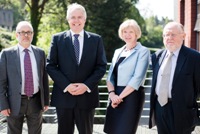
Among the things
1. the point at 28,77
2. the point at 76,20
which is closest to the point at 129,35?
the point at 76,20

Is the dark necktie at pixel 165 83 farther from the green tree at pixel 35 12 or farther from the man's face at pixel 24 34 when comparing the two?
the green tree at pixel 35 12

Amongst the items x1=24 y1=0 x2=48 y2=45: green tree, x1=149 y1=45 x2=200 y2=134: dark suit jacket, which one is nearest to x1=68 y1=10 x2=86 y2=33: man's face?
Answer: x1=149 y1=45 x2=200 y2=134: dark suit jacket

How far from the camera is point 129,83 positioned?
14.0 ft

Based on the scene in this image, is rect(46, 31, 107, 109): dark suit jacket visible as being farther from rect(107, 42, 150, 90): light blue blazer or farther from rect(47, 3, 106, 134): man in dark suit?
rect(107, 42, 150, 90): light blue blazer

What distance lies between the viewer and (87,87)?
4281mm

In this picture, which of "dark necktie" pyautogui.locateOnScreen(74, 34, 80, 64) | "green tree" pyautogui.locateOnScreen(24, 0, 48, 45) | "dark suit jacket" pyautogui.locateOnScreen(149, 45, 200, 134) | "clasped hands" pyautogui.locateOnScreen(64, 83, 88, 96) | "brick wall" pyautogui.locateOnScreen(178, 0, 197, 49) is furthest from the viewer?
"green tree" pyautogui.locateOnScreen(24, 0, 48, 45)

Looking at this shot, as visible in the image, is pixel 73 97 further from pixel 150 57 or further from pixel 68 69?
pixel 150 57

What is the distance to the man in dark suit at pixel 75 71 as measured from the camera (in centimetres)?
427

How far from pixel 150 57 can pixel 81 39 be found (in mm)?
895

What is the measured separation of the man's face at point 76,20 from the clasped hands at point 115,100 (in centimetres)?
91

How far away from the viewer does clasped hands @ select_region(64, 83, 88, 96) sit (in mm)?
4227

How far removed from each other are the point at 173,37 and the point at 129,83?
0.76 m

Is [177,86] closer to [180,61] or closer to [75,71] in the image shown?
[180,61]

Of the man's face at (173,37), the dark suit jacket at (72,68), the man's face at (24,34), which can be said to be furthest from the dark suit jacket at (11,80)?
the man's face at (173,37)
